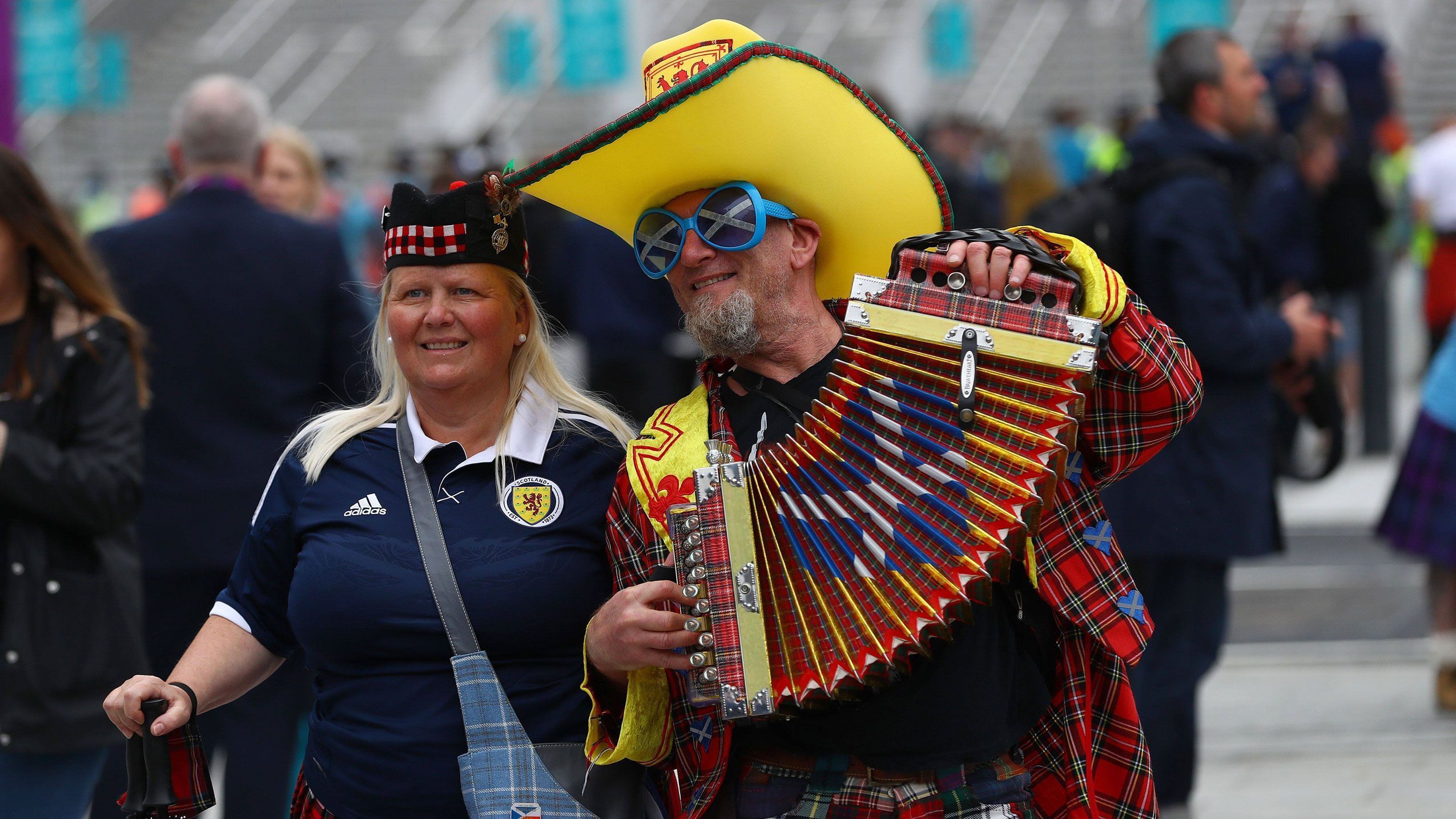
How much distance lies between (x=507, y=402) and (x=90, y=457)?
4.40 feet

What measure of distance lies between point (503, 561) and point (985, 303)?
1.01 meters

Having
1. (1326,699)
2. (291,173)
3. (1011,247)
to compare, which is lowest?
(1326,699)

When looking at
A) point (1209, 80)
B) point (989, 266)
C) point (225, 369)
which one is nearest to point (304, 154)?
point (225, 369)

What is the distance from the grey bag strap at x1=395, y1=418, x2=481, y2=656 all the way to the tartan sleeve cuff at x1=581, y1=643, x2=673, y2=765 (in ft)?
0.72

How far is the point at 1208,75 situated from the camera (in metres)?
5.85

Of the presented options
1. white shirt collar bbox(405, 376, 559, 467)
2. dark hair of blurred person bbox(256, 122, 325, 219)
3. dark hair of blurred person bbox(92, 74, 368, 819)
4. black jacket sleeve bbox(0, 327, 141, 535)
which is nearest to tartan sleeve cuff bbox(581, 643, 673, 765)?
white shirt collar bbox(405, 376, 559, 467)

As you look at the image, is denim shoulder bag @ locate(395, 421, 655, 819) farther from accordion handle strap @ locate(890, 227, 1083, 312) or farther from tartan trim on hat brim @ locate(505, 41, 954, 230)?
accordion handle strap @ locate(890, 227, 1083, 312)

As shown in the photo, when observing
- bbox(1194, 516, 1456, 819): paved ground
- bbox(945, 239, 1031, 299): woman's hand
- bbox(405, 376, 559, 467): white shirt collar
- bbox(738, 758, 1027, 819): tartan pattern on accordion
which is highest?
bbox(945, 239, 1031, 299): woman's hand

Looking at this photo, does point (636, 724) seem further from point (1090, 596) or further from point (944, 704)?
point (1090, 596)

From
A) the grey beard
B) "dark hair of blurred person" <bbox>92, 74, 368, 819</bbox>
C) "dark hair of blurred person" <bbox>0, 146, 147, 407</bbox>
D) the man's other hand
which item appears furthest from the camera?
the man's other hand

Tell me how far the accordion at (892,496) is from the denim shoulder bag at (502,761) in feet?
1.58

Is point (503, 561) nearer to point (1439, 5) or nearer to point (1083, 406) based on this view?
point (1083, 406)

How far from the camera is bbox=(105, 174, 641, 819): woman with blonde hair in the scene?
316 cm

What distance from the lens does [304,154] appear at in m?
7.09
